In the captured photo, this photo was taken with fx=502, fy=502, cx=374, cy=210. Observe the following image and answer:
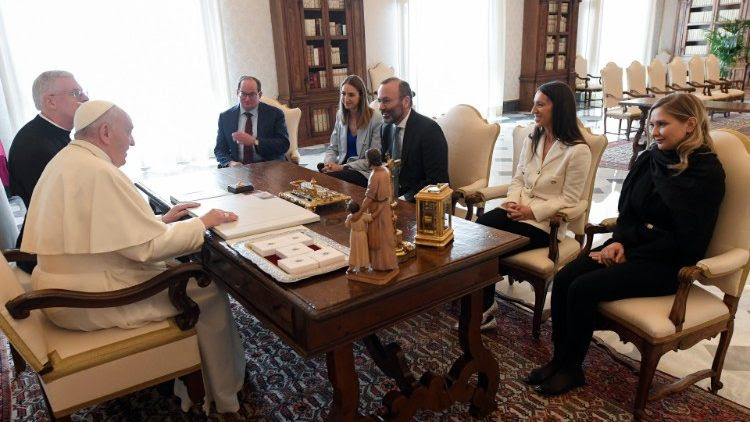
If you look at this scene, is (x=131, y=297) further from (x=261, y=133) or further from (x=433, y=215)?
(x=261, y=133)

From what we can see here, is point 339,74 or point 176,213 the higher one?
point 339,74

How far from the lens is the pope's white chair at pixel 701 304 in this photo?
1767 millimetres

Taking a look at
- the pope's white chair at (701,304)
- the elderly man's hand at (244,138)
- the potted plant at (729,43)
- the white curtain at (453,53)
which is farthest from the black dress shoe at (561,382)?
the potted plant at (729,43)

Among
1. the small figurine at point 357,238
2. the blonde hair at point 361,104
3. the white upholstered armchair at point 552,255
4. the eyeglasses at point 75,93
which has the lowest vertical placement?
the white upholstered armchair at point 552,255

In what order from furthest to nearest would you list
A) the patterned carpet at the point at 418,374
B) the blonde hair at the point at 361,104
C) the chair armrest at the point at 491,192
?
the blonde hair at the point at 361,104 < the chair armrest at the point at 491,192 < the patterned carpet at the point at 418,374

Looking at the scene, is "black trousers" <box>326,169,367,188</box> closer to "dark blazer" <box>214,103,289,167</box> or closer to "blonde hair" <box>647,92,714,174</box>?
"dark blazer" <box>214,103,289,167</box>

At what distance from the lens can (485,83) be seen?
942 cm

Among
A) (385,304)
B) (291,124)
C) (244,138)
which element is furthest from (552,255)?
(291,124)

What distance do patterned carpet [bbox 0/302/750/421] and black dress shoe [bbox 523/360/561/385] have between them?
0.15ft

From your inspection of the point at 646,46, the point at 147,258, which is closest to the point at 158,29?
the point at 147,258

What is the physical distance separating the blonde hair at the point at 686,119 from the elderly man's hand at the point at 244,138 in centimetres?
255

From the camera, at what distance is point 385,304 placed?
1.43 m

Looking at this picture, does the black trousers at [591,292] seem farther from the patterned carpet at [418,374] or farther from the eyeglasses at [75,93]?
the eyeglasses at [75,93]

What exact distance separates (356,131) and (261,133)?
780mm
